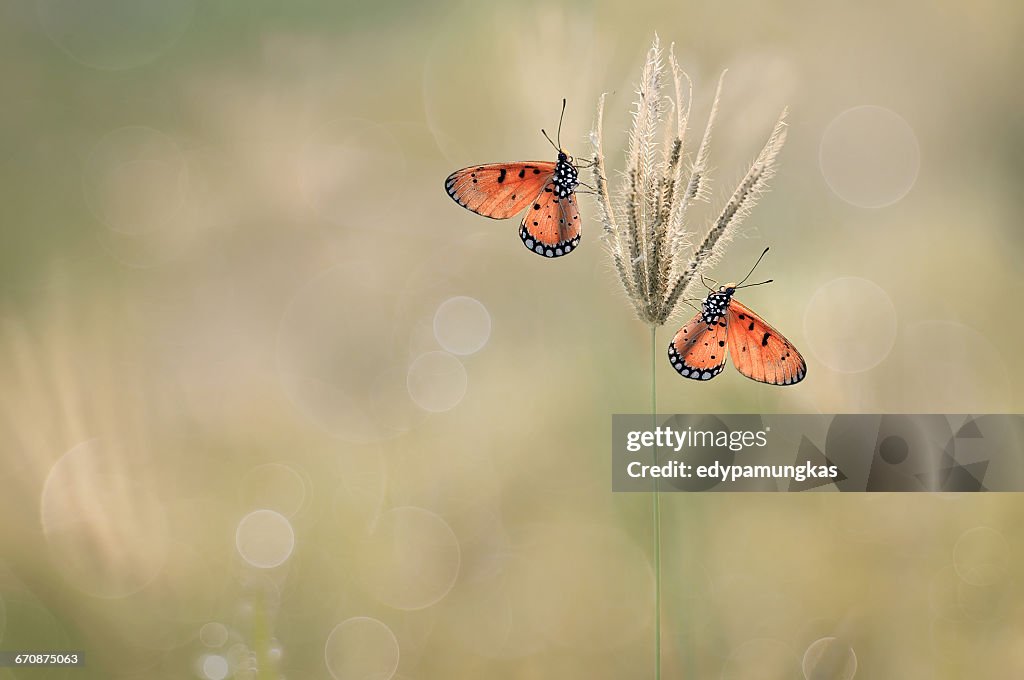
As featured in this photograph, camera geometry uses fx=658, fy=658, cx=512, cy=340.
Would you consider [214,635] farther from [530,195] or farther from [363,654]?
[530,195]

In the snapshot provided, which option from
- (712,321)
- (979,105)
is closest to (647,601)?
(712,321)

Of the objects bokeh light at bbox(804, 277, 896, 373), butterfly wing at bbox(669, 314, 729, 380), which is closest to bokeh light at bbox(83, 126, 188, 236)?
butterfly wing at bbox(669, 314, 729, 380)

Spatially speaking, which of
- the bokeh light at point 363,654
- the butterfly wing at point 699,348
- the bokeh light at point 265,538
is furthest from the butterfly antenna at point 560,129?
the bokeh light at point 363,654

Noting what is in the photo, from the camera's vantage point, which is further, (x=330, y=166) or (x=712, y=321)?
(x=330, y=166)

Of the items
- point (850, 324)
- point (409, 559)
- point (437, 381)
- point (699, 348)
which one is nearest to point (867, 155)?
point (850, 324)

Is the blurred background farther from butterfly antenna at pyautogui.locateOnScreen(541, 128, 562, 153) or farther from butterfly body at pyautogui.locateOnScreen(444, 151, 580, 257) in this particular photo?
butterfly body at pyautogui.locateOnScreen(444, 151, 580, 257)

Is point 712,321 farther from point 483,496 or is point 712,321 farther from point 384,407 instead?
point 384,407
